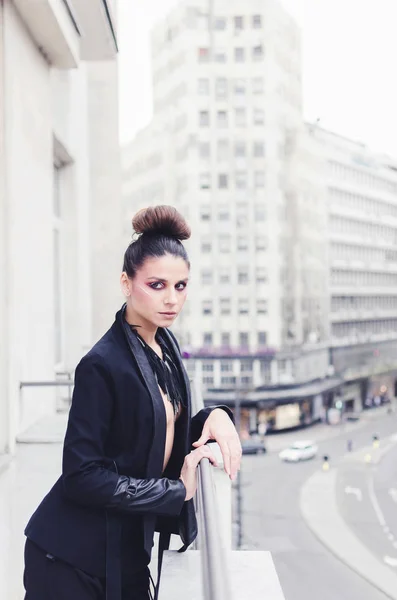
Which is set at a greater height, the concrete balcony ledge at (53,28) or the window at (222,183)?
the window at (222,183)

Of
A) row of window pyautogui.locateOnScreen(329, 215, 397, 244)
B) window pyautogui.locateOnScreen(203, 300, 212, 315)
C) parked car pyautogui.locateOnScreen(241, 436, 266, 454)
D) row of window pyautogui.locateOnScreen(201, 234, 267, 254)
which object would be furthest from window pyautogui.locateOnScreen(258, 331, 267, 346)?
row of window pyautogui.locateOnScreen(329, 215, 397, 244)

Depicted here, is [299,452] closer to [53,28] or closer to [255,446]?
[255,446]

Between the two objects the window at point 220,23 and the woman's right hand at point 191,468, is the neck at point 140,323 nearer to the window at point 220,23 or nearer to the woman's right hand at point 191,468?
the woman's right hand at point 191,468

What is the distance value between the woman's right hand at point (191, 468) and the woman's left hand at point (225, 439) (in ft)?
0.12

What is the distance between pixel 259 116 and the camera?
106 feet

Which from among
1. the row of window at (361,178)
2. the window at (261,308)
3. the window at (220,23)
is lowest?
the window at (261,308)

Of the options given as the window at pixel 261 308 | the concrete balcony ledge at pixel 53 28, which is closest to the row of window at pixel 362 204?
the window at pixel 261 308

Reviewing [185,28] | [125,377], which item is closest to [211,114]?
[185,28]

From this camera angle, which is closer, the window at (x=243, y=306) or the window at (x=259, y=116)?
the window at (x=243, y=306)

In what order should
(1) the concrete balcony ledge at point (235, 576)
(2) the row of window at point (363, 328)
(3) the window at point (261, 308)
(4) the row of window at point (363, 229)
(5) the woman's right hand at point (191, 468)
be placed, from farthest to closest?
(2) the row of window at point (363, 328) → (4) the row of window at point (363, 229) → (3) the window at point (261, 308) → (5) the woman's right hand at point (191, 468) → (1) the concrete balcony ledge at point (235, 576)

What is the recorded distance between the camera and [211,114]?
32.9 meters

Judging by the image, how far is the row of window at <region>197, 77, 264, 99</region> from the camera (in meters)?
32.5

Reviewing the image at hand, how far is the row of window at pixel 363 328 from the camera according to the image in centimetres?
3753

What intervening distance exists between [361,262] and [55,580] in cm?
3956
